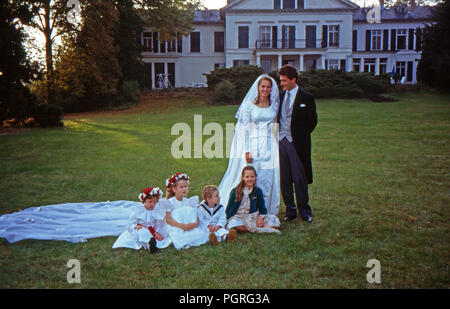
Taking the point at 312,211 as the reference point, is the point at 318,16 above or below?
above

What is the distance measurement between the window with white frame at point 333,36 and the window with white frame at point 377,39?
15.7 ft

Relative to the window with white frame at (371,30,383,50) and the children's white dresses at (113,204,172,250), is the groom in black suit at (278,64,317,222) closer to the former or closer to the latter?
the children's white dresses at (113,204,172,250)

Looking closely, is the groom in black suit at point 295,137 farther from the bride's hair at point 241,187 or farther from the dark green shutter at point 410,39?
the dark green shutter at point 410,39

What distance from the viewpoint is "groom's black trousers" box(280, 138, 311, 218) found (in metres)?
5.81

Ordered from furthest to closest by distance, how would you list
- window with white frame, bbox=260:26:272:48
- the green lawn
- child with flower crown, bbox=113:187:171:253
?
1. window with white frame, bbox=260:26:272:48
2. child with flower crown, bbox=113:187:171:253
3. the green lawn

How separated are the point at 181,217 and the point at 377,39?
41.2 m

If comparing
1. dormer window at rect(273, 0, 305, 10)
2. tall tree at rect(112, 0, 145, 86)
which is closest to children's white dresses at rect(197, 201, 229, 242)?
tall tree at rect(112, 0, 145, 86)

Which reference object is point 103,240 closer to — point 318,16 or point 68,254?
point 68,254

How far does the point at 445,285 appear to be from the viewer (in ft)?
12.6

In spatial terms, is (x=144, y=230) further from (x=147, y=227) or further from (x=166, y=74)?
(x=166, y=74)

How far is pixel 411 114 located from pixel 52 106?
18.4 m

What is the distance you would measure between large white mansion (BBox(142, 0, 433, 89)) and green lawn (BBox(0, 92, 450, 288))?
79.2 feet

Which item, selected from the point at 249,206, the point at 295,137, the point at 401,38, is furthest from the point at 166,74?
the point at 249,206
